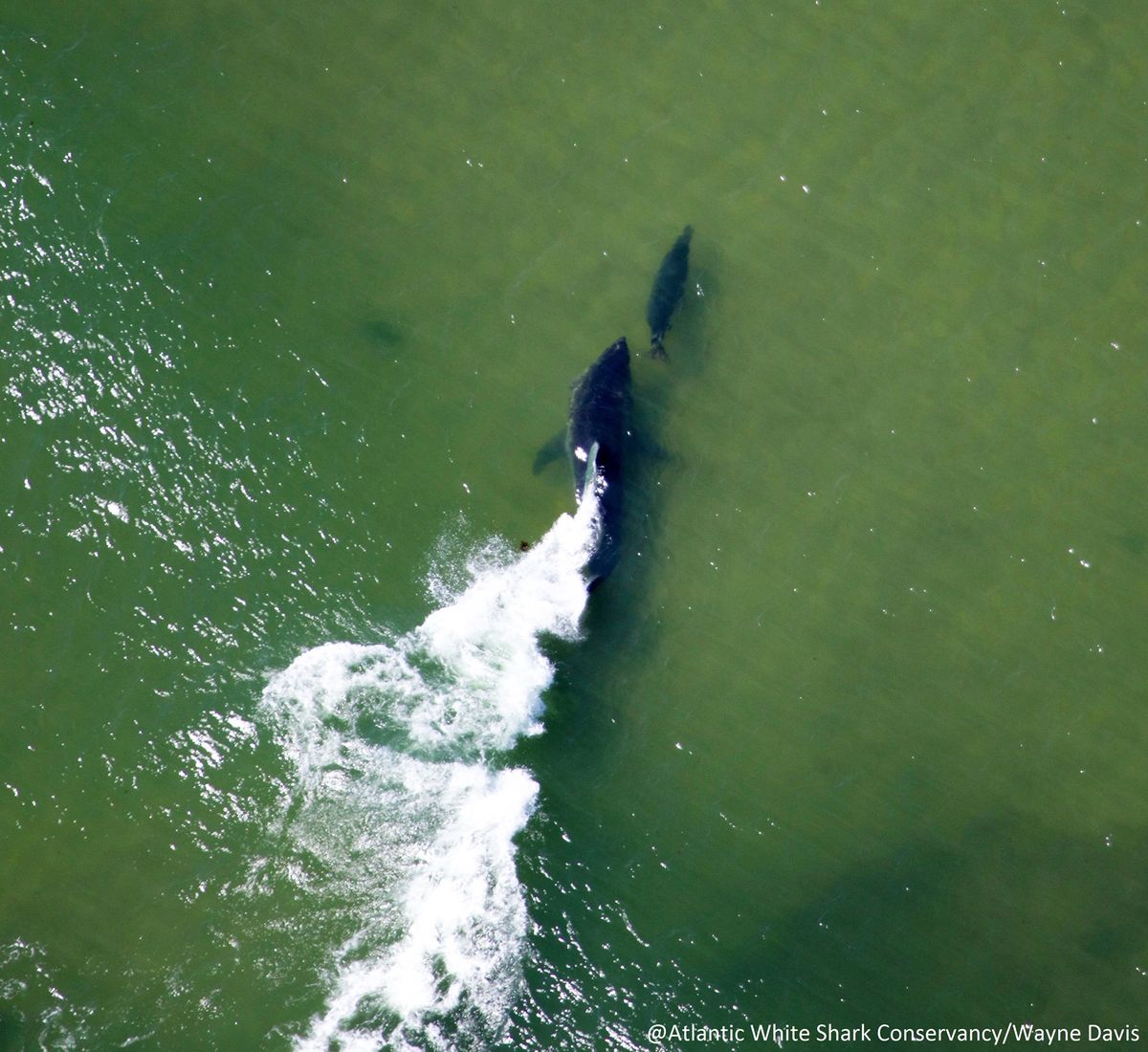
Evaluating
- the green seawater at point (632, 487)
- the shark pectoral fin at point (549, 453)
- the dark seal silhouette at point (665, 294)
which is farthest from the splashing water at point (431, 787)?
the dark seal silhouette at point (665, 294)

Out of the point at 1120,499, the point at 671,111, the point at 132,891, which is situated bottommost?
the point at 132,891

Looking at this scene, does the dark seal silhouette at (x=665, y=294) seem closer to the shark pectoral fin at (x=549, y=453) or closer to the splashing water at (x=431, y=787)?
the shark pectoral fin at (x=549, y=453)

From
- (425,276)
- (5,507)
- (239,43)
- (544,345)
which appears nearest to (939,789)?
(544,345)

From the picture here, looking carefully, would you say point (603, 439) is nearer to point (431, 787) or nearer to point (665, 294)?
point (665, 294)

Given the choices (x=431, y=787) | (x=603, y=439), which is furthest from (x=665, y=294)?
(x=431, y=787)

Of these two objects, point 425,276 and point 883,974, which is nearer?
point 883,974

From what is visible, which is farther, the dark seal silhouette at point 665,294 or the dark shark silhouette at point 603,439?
the dark seal silhouette at point 665,294

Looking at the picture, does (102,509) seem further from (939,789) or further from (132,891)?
(939,789)
